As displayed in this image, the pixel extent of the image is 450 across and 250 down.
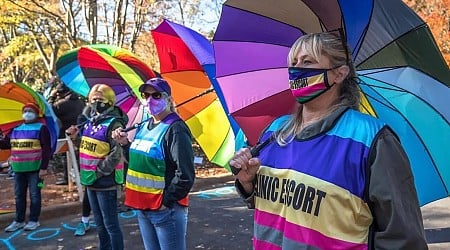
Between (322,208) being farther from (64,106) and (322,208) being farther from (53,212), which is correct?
(64,106)

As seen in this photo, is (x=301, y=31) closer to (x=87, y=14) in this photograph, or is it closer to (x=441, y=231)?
(x=441, y=231)

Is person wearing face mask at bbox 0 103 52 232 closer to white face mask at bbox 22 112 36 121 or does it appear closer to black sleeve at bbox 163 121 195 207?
white face mask at bbox 22 112 36 121

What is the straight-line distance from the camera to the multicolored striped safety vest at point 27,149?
6.26m

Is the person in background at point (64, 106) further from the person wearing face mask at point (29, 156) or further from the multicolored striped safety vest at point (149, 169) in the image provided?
the multicolored striped safety vest at point (149, 169)

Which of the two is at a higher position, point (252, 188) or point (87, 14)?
point (87, 14)

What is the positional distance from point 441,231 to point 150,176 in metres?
4.57

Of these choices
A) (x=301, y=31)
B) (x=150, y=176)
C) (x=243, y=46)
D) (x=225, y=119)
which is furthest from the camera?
(x=225, y=119)

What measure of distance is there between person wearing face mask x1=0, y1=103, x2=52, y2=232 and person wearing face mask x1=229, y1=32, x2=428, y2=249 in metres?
4.92

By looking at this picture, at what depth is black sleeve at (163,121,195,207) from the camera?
11.2 feet

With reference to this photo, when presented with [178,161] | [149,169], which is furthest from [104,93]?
[178,161]

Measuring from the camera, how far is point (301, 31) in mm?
2689

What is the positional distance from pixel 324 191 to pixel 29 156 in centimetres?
540

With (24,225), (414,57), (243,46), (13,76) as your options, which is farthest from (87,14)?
(13,76)

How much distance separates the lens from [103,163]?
4.62 m
